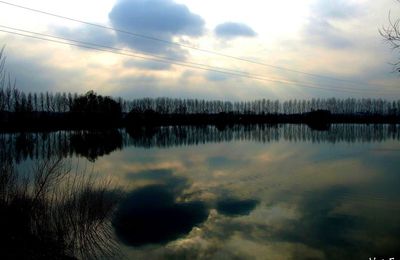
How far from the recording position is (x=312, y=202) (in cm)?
1344

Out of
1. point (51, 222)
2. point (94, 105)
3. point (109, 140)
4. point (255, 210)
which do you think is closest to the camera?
point (51, 222)

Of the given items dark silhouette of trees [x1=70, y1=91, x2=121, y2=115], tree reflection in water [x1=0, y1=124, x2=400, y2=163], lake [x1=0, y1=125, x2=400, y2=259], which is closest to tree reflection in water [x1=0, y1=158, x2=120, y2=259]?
lake [x1=0, y1=125, x2=400, y2=259]

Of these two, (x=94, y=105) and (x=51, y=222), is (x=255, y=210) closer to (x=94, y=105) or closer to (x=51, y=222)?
(x=51, y=222)

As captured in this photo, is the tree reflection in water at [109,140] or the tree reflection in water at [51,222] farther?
the tree reflection in water at [109,140]

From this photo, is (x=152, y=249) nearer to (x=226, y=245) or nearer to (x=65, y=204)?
(x=226, y=245)

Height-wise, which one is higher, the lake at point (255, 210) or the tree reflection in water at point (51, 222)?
the tree reflection in water at point (51, 222)

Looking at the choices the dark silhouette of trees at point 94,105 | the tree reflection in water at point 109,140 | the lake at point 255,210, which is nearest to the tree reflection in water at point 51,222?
the lake at point 255,210

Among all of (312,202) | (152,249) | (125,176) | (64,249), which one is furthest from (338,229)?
(125,176)

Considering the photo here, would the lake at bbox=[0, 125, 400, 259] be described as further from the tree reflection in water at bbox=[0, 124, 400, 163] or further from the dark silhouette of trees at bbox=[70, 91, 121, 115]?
the dark silhouette of trees at bbox=[70, 91, 121, 115]

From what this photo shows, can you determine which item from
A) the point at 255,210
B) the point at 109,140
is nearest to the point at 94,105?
the point at 109,140

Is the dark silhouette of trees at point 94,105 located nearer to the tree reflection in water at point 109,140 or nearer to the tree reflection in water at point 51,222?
the tree reflection in water at point 109,140

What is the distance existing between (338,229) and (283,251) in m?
2.39

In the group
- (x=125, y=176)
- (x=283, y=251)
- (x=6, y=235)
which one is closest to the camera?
(x=6, y=235)

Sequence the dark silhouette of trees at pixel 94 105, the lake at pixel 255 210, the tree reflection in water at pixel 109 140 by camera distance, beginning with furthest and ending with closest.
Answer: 1. the dark silhouette of trees at pixel 94 105
2. the tree reflection in water at pixel 109 140
3. the lake at pixel 255 210
